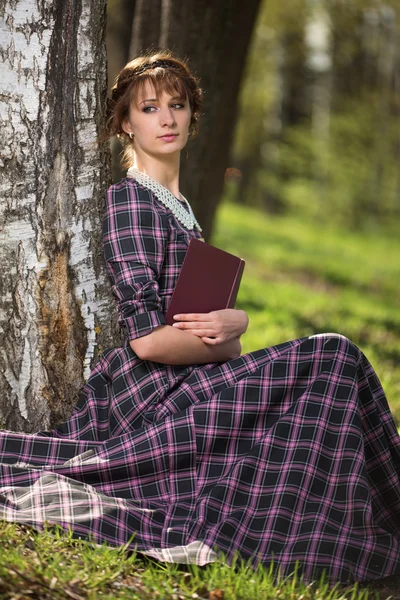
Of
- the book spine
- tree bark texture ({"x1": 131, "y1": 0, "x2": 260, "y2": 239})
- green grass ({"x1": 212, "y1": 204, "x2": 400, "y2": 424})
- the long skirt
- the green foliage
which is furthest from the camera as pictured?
green grass ({"x1": 212, "y1": 204, "x2": 400, "y2": 424})

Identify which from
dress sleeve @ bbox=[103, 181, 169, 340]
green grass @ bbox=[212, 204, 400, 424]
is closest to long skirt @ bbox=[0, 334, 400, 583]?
dress sleeve @ bbox=[103, 181, 169, 340]

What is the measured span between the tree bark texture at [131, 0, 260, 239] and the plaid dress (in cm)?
288

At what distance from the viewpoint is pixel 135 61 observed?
3.13 meters

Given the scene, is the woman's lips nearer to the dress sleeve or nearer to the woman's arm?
the dress sleeve

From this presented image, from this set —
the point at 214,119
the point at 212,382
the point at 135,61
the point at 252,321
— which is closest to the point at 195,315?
the point at 212,382

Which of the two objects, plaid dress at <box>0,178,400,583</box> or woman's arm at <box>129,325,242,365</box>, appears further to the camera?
woman's arm at <box>129,325,242,365</box>

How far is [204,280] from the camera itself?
9.88 ft

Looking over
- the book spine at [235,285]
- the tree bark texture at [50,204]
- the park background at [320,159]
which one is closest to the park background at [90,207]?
the tree bark texture at [50,204]

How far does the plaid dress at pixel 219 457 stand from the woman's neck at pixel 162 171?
16 centimetres

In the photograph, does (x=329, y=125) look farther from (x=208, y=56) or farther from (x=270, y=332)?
(x=208, y=56)

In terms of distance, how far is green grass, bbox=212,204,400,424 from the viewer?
7.35m

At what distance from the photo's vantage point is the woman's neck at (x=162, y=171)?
3.15 metres

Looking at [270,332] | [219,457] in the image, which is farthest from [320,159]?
[219,457]

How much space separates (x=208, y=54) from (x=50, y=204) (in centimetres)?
298
